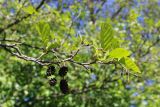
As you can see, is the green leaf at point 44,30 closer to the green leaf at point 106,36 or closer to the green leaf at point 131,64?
the green leaf at point 106,36

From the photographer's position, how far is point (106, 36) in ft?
6.26

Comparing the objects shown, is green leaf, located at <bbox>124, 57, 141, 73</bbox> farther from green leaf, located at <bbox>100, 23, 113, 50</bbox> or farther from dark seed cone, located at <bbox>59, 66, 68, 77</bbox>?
dark seed cone, located at <bbox>59, 66, 68, 77</bbox>

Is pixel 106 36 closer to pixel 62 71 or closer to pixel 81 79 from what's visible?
pixel 62 71

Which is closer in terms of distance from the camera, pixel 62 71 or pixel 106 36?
pixel 106 36

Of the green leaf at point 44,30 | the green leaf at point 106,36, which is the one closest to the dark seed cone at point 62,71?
the green leaf at point 44,30

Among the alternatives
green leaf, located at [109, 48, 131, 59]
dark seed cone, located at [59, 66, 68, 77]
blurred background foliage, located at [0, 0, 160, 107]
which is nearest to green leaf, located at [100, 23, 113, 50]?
green leaf, located at [109, 48, 131, 59]

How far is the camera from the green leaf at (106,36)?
6.15ft

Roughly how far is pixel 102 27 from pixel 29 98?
6.56 m

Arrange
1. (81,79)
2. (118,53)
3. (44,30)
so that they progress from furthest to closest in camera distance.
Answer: (81,79)
(44,30)
(118,53)

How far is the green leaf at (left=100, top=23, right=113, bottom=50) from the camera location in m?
1.88

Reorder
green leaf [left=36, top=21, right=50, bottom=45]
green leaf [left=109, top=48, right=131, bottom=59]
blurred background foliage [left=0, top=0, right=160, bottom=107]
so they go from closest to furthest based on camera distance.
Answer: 1. green leaf [left=109, top=48, right=131, bottom=59]
2. green leaf [left=36, top=21, right=50, bottom=45]
3. blurred background foliage [left=0, top=0, right=160, bottom=107]

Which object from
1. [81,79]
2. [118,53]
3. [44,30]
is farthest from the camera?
[81,79]

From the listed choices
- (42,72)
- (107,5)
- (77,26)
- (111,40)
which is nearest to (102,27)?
(111,40)

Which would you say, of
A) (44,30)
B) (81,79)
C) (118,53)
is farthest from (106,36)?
(81,79)
